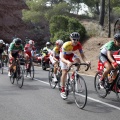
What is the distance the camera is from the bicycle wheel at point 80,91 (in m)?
7.39

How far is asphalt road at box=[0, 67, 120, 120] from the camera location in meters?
6.70

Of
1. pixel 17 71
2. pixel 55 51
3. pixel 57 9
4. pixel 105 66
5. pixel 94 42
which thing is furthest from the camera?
pixel 57 9

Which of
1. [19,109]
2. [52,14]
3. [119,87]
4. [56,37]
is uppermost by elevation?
[52,14]

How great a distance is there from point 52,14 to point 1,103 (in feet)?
81.7

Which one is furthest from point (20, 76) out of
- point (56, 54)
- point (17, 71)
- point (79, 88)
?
point (79, 88)

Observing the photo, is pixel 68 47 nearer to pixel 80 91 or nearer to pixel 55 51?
pixel 80 91

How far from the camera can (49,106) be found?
7.76m

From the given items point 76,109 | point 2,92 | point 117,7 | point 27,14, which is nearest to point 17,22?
point 27,14

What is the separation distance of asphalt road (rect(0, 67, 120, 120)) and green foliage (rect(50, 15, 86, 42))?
1835cm

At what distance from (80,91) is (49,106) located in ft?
3.14

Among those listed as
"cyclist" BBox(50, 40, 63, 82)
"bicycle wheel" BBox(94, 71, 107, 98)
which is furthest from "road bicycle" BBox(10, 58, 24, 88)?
"bicycle wheel" BBox(94, 71, 107, 98)

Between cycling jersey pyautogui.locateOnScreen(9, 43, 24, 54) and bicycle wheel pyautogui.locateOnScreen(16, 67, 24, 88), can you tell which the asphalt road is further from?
cycling jersey pyautogui.locateOnScreen(9, 43, 24, 54)

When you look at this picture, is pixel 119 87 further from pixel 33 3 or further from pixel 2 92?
pixel 33 3

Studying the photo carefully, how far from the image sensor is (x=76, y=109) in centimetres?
735
